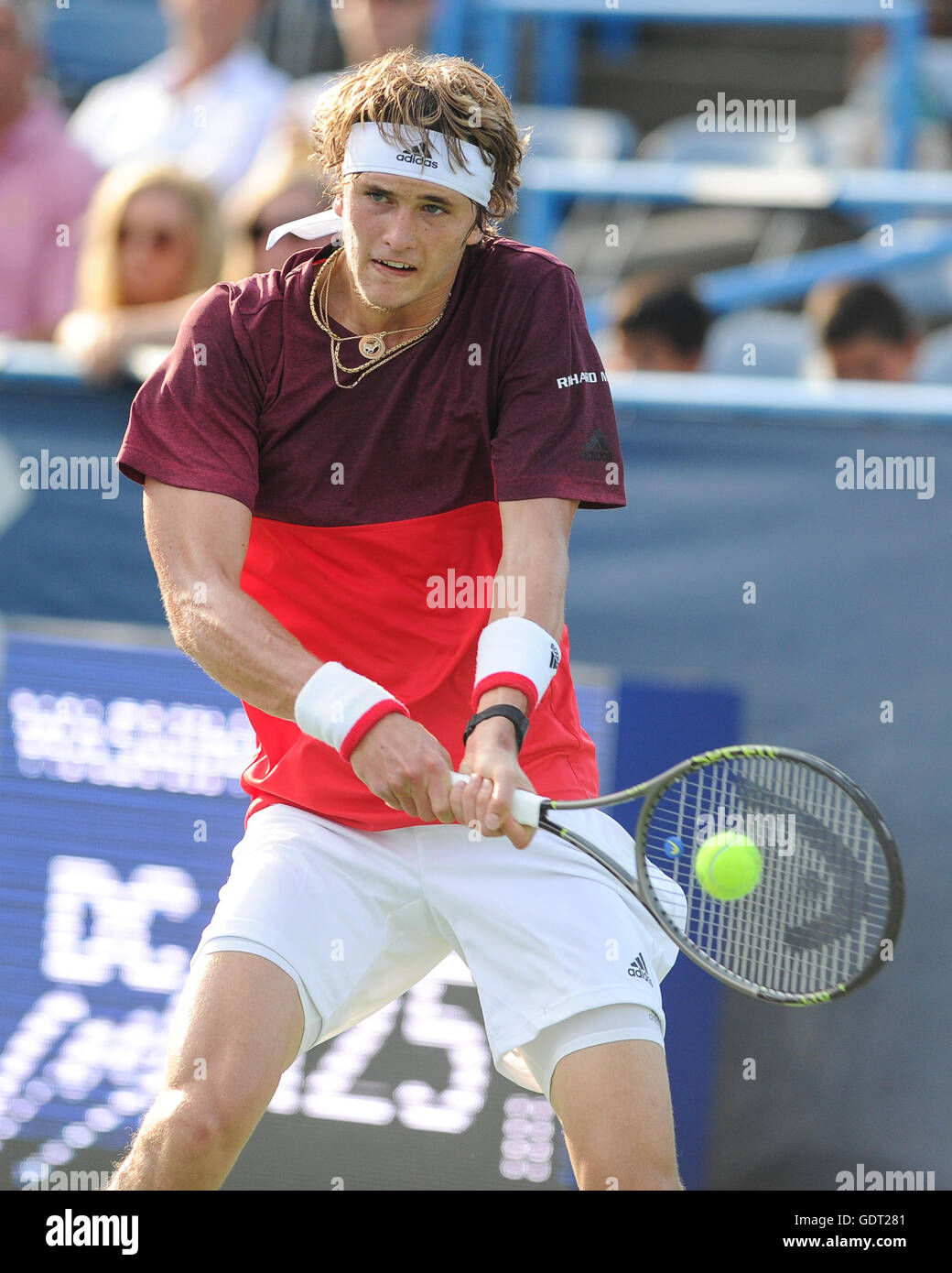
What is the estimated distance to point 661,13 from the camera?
22.5 feet

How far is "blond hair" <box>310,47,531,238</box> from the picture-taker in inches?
109

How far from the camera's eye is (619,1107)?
2.59m

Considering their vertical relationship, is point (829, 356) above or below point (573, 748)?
above

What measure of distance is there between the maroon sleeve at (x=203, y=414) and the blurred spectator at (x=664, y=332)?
2.49 metres

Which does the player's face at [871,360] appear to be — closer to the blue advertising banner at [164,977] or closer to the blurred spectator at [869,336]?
the blurred spectator at [869,336]

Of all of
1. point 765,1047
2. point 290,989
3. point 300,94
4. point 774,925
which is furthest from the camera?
point 300,94

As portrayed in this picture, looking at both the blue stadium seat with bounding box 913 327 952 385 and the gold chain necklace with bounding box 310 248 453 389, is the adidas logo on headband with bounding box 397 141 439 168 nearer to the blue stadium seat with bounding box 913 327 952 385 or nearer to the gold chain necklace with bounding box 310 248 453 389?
the gold chain necklace with bounding box 310 248 453 389

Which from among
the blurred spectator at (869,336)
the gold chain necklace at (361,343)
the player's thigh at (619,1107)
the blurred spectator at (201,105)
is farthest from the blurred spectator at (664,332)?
the player's thigh at (619,1107)

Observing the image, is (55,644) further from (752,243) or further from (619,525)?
(752,243)

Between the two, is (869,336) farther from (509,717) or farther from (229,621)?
(229,621)

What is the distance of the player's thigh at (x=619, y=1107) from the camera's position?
101 inches
